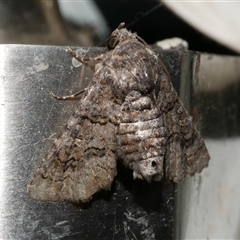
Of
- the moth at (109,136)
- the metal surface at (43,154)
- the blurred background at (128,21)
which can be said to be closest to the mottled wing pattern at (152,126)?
the moth at (109,136)

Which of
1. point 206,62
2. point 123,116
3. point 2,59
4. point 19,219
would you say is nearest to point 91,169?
point 123,116

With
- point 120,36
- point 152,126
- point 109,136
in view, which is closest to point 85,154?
point 109,136

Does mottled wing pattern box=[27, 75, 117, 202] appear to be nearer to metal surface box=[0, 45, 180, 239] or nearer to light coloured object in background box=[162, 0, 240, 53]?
metal surface box=[0, 45, 180, 239]

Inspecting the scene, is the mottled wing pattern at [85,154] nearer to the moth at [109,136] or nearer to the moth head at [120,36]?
the moth at [109,136]

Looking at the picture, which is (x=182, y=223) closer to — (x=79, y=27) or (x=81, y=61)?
(x=81, y=61)

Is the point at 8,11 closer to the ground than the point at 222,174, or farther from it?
farther from it

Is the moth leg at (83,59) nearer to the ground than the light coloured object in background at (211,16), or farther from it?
nearer to the ground

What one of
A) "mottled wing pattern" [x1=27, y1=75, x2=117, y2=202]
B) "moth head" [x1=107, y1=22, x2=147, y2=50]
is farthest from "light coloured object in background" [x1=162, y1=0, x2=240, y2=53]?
"mottled wing pattern" [x1=27, y1=75, x2=117, y2=202]

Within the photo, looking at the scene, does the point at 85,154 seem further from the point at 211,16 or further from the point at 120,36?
the point at 211,16
